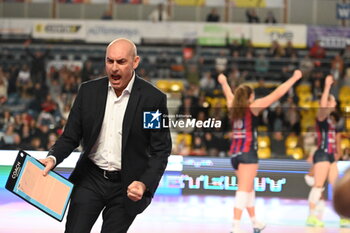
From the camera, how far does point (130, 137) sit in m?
4.48

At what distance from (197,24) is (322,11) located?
362 centimetres

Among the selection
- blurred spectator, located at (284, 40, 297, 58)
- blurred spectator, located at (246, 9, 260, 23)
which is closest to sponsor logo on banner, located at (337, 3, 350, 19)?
blurred spectator, located at (284, 40, 297, 58)

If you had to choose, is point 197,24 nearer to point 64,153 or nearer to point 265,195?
point 265,195

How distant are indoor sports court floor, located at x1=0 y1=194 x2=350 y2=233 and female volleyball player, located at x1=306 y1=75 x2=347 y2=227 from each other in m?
0.07

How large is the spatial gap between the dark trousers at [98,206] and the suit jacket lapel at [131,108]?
265mm

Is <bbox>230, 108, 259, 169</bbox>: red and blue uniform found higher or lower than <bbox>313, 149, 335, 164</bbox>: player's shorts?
higher

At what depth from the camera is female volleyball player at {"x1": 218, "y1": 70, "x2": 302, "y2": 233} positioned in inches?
254

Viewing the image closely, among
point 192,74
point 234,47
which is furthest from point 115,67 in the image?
point 234,47

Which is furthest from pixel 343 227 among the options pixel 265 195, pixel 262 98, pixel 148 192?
pixel 148 192

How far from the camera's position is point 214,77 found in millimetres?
18859

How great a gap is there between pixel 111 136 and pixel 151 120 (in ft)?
1.17

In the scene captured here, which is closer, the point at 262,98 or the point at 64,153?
the point at 64,153

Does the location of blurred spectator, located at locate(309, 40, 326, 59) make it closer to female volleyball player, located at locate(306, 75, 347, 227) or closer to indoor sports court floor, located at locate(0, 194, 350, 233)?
female volleyball player, located at locate(306, 75, 347, 227)

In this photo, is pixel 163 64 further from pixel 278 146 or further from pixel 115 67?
pixel 115 67
